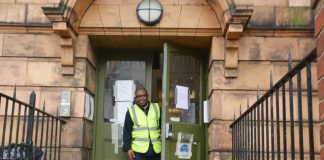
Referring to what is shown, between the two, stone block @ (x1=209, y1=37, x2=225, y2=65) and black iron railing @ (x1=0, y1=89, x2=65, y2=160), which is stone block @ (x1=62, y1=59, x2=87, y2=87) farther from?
stone block @ (x1=209, y1=37, x2=225, y2=65)

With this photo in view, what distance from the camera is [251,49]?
6.34m

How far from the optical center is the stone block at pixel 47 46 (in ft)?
21.2

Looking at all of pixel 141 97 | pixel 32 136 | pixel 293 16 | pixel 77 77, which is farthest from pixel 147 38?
pixel 32 136

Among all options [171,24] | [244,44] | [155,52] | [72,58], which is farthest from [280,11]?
[72,58]

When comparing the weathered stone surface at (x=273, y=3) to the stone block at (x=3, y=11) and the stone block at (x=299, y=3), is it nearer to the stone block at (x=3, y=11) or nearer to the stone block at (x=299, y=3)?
the stone block at (x=299, y=3)

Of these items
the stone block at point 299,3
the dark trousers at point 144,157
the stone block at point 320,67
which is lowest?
the dark trousers at point 144,157

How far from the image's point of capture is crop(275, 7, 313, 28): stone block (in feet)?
20.7

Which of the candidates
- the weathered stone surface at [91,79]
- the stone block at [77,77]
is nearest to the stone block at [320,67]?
the stone block at [77,77]

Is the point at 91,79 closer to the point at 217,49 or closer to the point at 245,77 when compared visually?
the point at 217,49

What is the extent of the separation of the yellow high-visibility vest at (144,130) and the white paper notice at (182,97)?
0.37 m

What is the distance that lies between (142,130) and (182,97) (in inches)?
31.0

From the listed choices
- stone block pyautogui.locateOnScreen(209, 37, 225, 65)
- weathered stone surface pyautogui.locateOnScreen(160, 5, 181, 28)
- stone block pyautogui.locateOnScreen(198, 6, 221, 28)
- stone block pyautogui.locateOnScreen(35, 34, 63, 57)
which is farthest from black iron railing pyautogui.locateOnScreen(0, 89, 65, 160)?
stone block pyautogui.locateOnScreen(198, 6, 221, 28)

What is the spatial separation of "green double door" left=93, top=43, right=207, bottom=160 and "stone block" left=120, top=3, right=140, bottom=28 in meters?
0.57

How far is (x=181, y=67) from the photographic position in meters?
6.90
